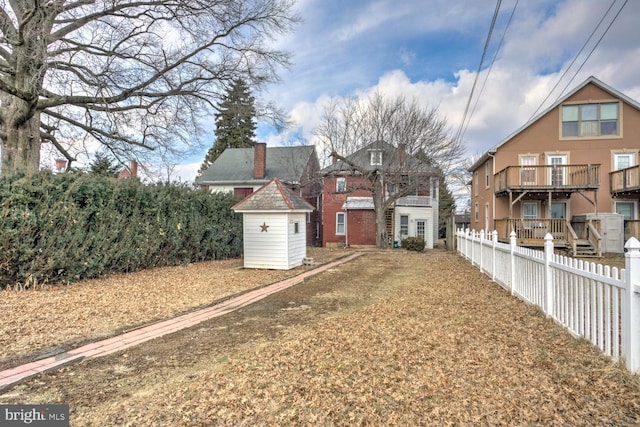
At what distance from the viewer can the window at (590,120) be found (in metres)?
18.3

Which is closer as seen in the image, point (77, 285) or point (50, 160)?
point (77, 285)

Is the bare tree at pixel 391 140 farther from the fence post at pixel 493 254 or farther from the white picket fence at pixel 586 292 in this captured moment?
the white picket fence at pixel 586 292

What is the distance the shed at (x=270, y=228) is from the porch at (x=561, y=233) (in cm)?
1161

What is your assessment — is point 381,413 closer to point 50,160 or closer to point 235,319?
point 235,319

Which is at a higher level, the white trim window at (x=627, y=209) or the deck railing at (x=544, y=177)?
the deck railing at (x=544, y=177)

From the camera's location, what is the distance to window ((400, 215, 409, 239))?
80.8ft

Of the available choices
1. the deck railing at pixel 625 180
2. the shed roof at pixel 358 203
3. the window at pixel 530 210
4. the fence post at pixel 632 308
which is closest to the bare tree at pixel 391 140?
the shed roof at pixel 358 203

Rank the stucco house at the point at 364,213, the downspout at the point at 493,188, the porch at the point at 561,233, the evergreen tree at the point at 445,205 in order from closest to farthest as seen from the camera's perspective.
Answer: the porch at the point at 561,233, the downspout at the point at 493,188, the stucco house at the point at 364,213, the evergreen tree at the point at 445,205

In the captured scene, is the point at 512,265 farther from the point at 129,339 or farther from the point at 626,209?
the point at 626,209

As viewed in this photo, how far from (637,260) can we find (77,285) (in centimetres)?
990

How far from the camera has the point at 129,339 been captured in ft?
15.5

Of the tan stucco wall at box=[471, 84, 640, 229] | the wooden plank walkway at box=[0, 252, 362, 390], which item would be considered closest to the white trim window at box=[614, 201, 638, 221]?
the tan stucco wall at box=[471, 84, 640, 229]

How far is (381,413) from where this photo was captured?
8.99 feet

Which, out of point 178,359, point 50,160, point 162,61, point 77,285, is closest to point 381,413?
point 178,359
